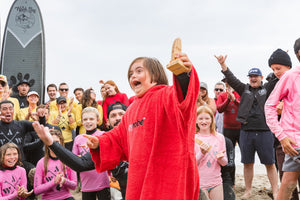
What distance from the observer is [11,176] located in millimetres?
3764

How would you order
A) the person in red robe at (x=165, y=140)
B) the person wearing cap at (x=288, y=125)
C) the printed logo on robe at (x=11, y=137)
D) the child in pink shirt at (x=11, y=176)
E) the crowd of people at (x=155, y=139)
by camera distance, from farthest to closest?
the printed logo on robe at (x=11, y=137) < the child in pink shirt at (x=11, y=176) < the person wearing cap at (x=288, y=125) < the crowd of people at (x=155, y=139) < the person in red robe at (x=165, y=140)

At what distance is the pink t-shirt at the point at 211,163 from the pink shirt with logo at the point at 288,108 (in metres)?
0.81

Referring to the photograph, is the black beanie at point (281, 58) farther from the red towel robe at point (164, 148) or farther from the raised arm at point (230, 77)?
the red towel robe at point (164, 148)

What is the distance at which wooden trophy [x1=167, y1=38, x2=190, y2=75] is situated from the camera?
1.41m

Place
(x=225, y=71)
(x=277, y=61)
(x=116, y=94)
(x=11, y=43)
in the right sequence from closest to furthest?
(x=277, y=61), (x=225, y=71), (x=116, y=94), (x=11, y=43)

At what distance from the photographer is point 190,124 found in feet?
5.20

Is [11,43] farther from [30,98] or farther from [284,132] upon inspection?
[284,132]

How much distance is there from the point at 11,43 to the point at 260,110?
8.59 metres

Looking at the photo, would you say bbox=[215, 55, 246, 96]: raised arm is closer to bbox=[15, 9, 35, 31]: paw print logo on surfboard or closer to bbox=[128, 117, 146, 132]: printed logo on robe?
bbox=[128, 117, 146, 132]: printed logo on robe

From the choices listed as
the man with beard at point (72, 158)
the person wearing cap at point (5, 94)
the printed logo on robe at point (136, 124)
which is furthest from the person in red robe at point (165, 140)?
the person wearing cap at point (5, 94)

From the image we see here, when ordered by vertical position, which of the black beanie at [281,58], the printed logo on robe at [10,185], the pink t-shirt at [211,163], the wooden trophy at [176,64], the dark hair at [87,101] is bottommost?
the printed logo on robe at [10,185]

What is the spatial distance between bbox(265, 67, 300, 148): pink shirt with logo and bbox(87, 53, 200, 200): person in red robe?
140 centimetres

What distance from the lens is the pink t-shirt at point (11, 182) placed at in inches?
144

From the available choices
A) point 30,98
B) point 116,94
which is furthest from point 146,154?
point 30,98
